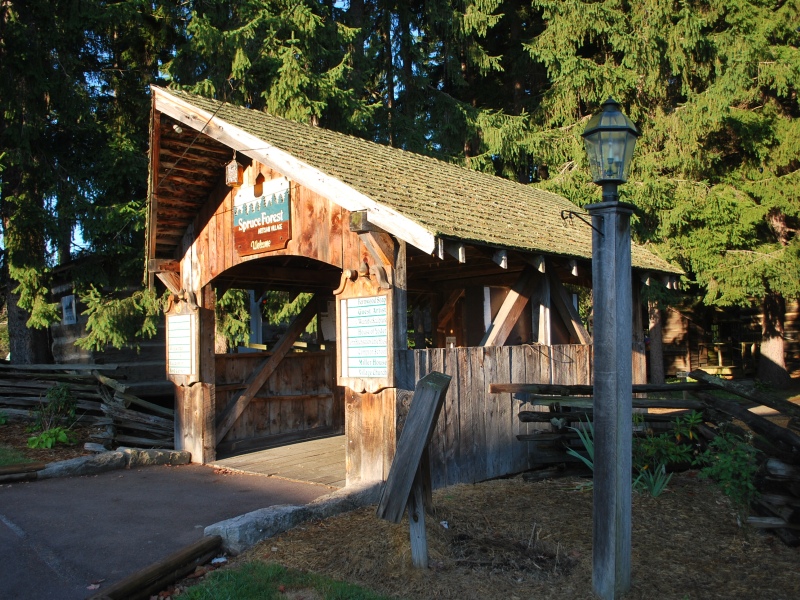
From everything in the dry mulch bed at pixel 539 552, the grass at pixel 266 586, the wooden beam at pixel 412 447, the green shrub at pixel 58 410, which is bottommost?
the grass at pixel 266 586

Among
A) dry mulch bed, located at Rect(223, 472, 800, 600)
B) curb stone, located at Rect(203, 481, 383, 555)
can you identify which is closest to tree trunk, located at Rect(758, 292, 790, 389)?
dry mulch bed, located at Rect(223, 472, 800, 600)

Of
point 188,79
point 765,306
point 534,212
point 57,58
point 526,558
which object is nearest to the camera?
point 526,558

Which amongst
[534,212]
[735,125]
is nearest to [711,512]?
[534,212]

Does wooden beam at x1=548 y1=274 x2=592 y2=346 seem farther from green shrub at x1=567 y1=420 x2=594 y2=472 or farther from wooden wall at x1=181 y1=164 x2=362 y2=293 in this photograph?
wooden wall at x1=181 y1=164 x2=362 y2=293

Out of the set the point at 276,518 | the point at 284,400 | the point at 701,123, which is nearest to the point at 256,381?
the point at 284,400

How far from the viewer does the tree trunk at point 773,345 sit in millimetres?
20344

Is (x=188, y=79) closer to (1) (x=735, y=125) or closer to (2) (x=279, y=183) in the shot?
(2) (x=279, y=183)

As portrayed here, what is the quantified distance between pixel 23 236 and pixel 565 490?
10635 millimetres

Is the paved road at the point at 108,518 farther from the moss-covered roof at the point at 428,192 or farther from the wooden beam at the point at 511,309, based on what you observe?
the moss-covered roof at the point at 428,192

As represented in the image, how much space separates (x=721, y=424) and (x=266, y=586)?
16.2 feet

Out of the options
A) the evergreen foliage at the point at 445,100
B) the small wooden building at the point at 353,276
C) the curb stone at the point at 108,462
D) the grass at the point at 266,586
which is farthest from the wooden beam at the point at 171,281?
the grass at the point at 266,586

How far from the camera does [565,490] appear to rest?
24.1ft

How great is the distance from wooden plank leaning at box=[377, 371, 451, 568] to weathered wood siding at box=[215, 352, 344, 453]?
6178mm

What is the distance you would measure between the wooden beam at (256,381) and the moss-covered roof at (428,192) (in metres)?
3.23
